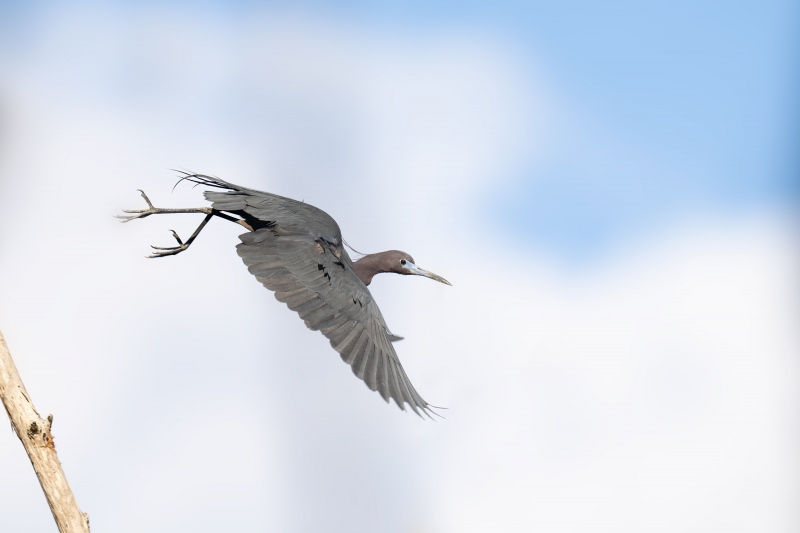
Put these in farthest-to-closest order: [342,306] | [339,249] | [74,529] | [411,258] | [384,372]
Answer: [411,258], [339,249], [342,306], [384,372], [74,529]

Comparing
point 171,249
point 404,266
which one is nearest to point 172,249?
point 171,249

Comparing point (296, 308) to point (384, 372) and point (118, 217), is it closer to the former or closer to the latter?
point (384, 372)

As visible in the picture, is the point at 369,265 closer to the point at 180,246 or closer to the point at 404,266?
the point at 404,266

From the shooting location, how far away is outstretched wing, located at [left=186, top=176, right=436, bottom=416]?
6309mm

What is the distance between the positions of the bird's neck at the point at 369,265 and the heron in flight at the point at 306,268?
125 centimetres

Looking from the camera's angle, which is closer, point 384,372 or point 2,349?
point 2,349

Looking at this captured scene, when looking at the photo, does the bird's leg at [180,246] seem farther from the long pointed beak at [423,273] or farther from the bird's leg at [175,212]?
the long pointed beak at [423,273]

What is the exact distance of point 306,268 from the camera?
6547 mm

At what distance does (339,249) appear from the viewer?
22.9ft

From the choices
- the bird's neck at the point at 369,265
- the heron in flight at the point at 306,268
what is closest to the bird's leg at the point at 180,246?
the heron in flight at the point at 306,268

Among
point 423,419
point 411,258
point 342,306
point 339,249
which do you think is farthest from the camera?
point 411,258

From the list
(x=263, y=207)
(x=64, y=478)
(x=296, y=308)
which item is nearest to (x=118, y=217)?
(x=263, y=207)

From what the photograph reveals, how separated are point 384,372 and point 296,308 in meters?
0.84

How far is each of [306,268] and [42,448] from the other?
2.59 metres
